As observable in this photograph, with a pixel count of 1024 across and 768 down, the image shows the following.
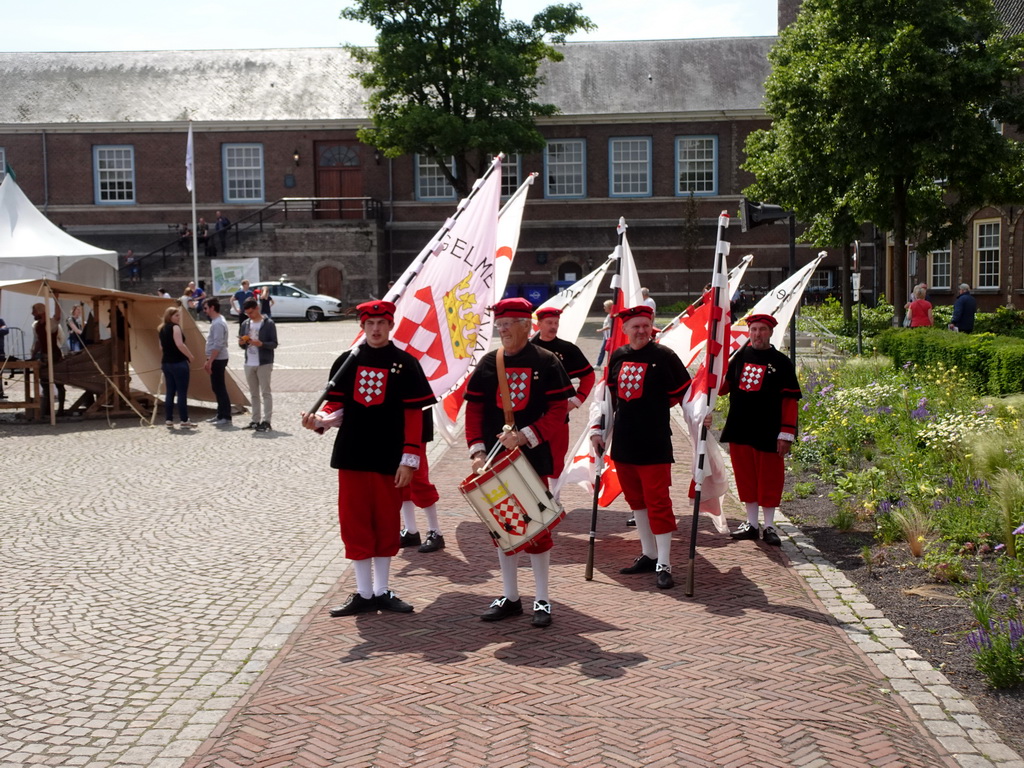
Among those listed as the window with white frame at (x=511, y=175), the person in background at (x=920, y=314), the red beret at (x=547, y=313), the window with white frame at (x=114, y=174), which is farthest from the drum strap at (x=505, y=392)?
the window with white frame at (x=114, y=174)

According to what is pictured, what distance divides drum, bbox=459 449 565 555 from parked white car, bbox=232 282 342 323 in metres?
32.9

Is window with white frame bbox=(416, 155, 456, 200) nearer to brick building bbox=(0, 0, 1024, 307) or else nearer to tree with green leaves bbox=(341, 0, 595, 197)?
brick building bbox=(0, 0, 1024, 307)

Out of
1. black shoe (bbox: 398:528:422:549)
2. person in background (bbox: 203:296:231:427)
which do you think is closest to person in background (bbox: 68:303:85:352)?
person in background (bbox: 203:296:231:427)

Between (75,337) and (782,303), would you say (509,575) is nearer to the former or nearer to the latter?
(782,303)

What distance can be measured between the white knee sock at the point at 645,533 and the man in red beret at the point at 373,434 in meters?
1.79

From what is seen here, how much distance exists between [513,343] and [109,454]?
27.5ft

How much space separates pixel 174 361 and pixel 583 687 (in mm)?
Answer: 11648

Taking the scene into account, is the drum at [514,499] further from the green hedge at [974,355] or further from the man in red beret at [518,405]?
the green hedge at [974,355]

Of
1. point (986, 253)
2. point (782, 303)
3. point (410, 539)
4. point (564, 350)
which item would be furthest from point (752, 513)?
point (986, 253)

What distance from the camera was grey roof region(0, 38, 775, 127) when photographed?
43938mm

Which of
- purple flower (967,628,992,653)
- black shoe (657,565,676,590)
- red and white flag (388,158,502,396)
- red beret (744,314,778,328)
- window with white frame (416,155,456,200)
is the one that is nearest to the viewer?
purple flower (967,628,992,653)

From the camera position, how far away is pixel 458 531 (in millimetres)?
8883

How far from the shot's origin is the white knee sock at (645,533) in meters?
7.44

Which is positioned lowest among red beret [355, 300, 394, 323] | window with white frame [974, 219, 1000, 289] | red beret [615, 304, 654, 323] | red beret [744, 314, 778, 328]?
red beret [744, 314, 778, 328]
